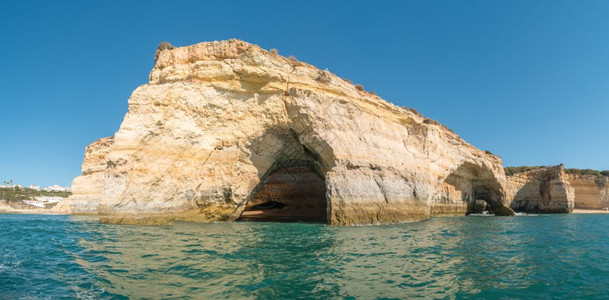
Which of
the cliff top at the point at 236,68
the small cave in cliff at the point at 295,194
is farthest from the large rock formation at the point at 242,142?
the small cave in cliff at the point at 295,194

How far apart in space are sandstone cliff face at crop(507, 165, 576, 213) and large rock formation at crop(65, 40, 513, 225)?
89.5 ft

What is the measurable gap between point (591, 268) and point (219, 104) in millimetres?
15066

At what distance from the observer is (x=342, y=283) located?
5586 mm

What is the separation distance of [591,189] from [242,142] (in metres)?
50.7

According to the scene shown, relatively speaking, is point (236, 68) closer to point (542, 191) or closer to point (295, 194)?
point (295, 194)

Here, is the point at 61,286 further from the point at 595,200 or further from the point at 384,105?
the point at 595,200

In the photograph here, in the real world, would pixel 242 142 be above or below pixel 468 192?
above

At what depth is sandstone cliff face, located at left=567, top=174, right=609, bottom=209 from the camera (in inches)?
1763

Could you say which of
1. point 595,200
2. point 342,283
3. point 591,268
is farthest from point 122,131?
point 595,200

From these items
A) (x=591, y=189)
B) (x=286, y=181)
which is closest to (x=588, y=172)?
(x=591, y=189)

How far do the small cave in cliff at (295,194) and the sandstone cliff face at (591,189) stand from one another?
130 feet

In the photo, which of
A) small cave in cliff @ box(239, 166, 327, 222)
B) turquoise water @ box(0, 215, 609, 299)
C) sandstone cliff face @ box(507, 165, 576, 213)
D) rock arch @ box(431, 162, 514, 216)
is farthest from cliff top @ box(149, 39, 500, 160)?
sandstone cliff face @ box(507, 165, 576, 213)

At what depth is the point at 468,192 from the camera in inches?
1154

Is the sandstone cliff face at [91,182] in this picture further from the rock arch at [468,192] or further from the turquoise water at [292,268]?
the rock arch at [468,192]
